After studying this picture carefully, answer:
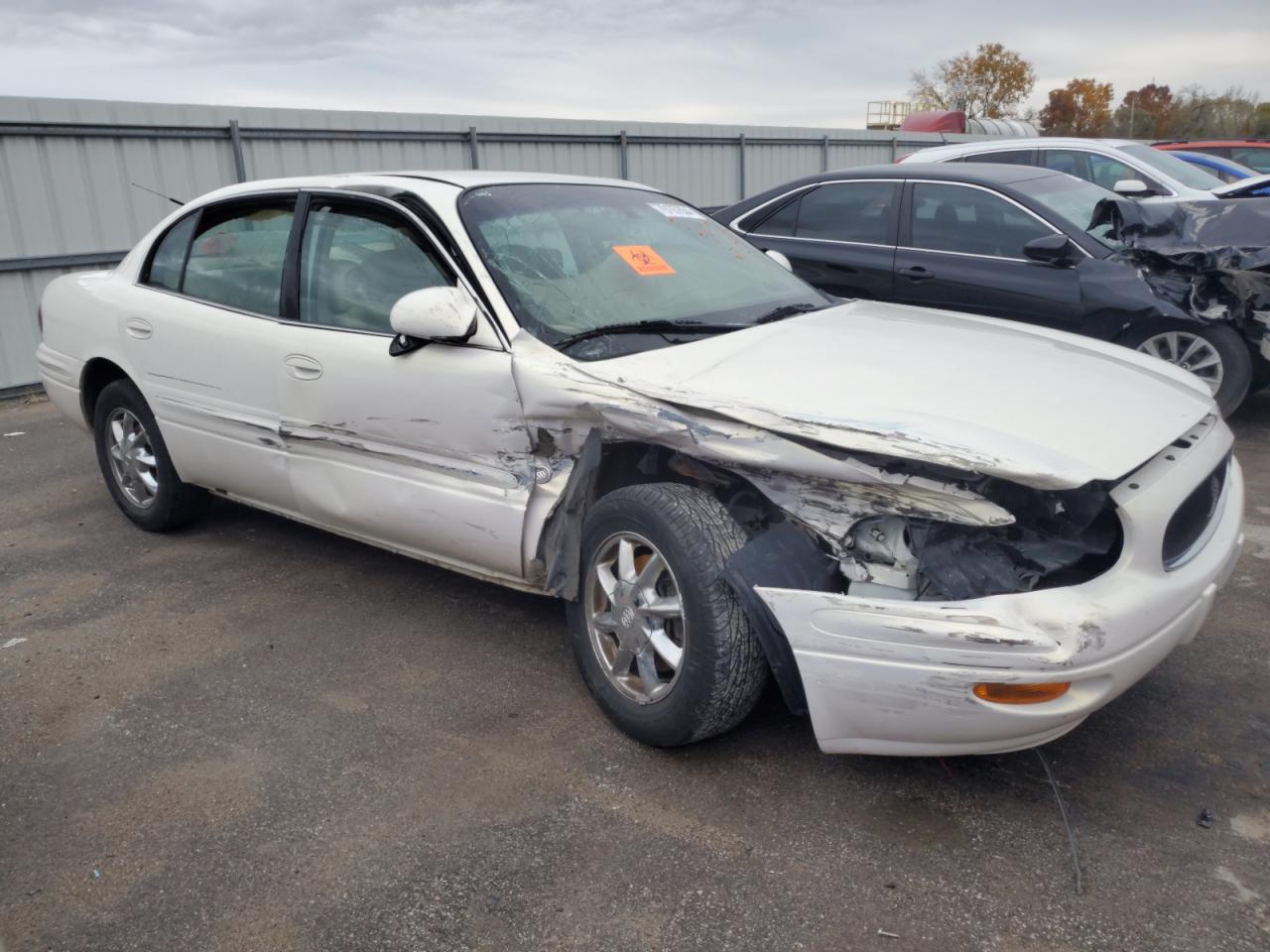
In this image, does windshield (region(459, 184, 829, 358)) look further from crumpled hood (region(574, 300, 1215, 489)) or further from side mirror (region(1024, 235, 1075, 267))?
side mirror (region(1024, 235, 1075, 267))

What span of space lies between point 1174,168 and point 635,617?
27.9 ft

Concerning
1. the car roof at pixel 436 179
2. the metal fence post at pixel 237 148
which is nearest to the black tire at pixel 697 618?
the car roof at pixel 436 179

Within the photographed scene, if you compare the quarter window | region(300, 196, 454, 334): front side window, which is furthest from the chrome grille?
the quarter window

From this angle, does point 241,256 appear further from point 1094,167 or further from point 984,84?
point 984,84

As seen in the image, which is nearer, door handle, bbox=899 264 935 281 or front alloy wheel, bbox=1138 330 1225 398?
front alloy wheel, bbox=1138 330 1225 398

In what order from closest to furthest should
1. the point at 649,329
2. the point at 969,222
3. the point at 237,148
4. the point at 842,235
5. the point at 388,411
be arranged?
1. the point at 649,329
2. the point at 388,411
3. the point at 969,222
4. the point at 842,235
5. the point at 237,148

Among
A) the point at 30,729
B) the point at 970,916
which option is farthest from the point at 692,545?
the point at 30,729

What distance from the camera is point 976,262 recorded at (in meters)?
6.17

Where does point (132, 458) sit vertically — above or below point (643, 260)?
below

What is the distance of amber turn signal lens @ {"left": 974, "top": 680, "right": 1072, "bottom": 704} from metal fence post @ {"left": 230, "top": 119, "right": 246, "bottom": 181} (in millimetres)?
9401

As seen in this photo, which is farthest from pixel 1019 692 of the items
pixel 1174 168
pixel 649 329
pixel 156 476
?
pixel 1174 168

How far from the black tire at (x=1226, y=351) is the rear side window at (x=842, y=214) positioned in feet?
5.35

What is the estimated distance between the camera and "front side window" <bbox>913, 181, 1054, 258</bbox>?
20.2ft

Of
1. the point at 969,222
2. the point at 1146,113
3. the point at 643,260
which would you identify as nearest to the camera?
the point at 643,260
